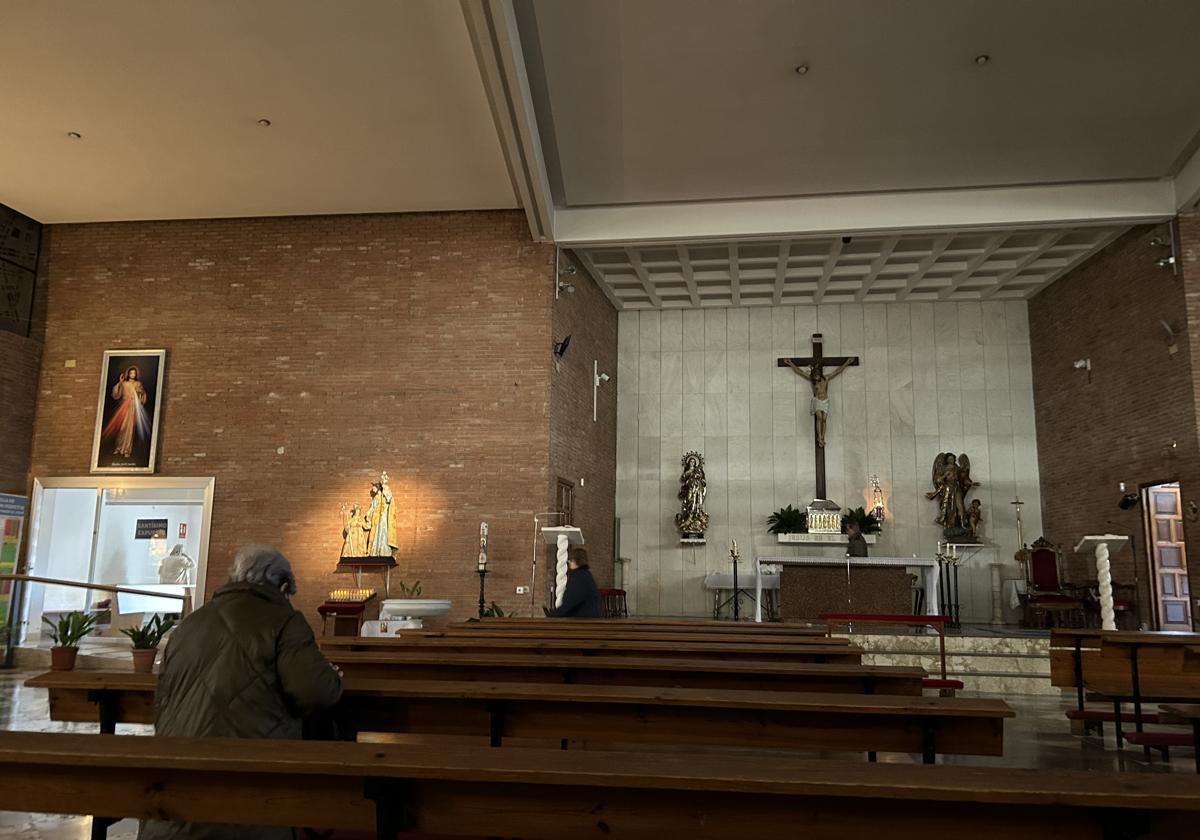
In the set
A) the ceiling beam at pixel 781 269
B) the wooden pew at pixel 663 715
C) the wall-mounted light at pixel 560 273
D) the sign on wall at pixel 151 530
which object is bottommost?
the wooden pew at pixel 663 715

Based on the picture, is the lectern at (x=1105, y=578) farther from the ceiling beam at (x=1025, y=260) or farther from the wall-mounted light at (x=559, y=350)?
the wall-mounted light at (x=559, y=350)

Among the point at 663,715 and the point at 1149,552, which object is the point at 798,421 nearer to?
the point at 1149,552

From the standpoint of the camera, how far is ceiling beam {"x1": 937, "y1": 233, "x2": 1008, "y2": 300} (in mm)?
12781

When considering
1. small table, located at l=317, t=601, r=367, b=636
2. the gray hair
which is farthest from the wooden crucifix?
the gray hair

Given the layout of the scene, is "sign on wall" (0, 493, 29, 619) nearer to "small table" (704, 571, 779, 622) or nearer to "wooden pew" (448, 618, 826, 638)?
"wooden pew" (448, 618, 826, 638)

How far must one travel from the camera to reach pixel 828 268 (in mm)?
14234

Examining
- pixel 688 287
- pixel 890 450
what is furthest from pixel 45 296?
pixel 890 450

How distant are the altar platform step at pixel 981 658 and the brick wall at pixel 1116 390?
7.77ft

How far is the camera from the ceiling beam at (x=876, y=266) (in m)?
13.0

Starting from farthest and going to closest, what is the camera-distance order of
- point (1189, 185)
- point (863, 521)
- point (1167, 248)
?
point (863, 521), point (1167, 248), point (1189, 185)

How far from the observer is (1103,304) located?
13.2 metres

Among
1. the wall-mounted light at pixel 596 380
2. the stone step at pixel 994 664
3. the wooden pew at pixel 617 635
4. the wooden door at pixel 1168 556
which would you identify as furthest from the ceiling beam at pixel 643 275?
the wooden pew at pixel 617 635

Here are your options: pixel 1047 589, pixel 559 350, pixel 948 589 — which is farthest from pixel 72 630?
pixel 948 589

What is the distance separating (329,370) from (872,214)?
7519mm
